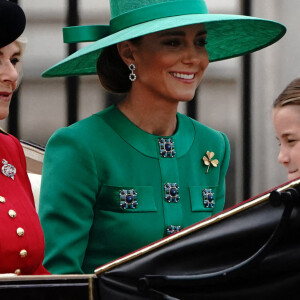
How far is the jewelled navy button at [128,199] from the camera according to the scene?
72.3 inches

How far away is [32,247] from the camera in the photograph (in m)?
1.62

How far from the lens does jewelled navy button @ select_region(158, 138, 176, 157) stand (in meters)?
1.92

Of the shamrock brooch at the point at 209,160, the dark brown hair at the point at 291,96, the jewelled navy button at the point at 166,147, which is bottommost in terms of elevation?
the shamrock brooch at the point at 209,160

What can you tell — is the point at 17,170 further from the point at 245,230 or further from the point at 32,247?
the point at 245,230

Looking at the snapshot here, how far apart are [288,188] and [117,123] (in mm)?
755

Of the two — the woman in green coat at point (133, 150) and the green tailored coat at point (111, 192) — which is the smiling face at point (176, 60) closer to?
the woman in green coat at point (133, 150)

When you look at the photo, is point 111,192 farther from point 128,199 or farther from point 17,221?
point 17,221

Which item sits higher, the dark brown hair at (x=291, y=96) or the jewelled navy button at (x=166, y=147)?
the dark brown hair at (x=291, y=96)

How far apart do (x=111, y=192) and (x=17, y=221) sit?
28 centimetres

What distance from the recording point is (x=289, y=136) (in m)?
1.97

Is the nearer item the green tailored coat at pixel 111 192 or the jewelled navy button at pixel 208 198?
the green tailored coat at pixel 111 192

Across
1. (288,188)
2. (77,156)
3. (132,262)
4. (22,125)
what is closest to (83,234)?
(77,156)

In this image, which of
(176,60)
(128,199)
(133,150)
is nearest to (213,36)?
(176,60)

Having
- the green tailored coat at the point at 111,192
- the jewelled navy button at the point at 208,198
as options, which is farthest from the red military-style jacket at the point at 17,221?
the jewelled navy button at the point at 208,198
